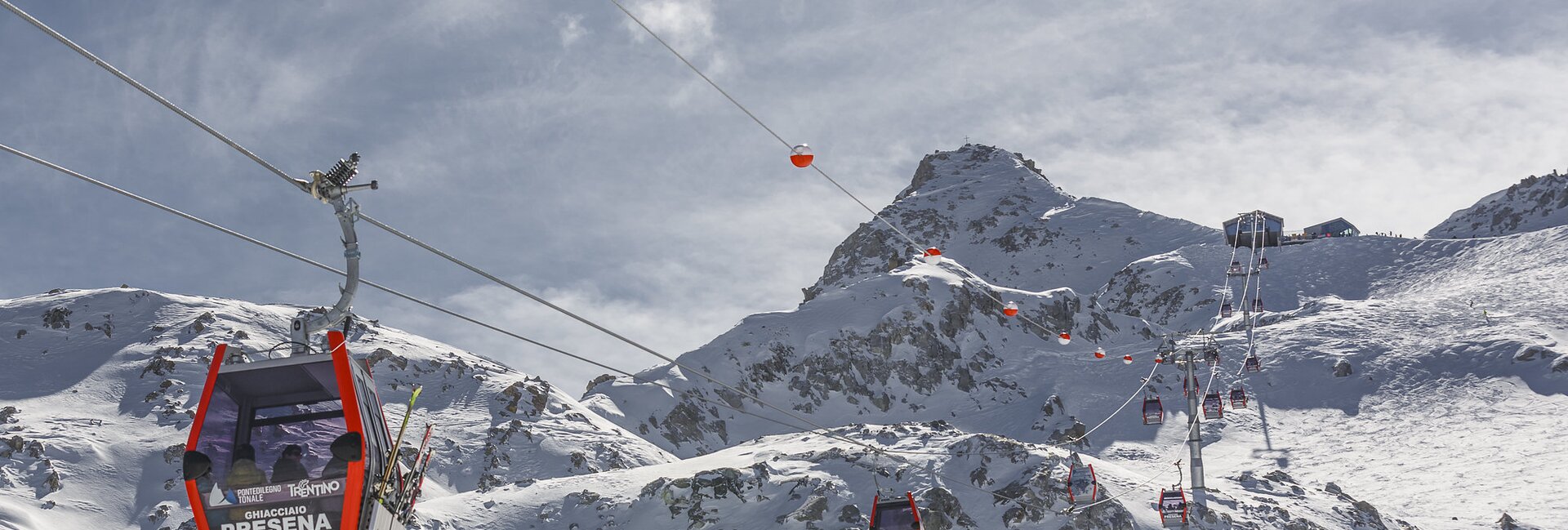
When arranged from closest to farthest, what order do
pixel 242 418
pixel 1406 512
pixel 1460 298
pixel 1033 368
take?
pixel 242 418 < pixel 1406 512 < pixel 1460 298 < pixel 1033 368

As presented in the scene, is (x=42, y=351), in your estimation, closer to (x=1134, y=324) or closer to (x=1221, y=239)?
(x=1134, y=324)

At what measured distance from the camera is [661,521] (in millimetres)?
49719

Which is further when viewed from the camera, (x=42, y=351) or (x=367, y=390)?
(x=42, y=351)

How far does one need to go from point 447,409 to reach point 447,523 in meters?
39.5

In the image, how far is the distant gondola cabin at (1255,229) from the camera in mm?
121000

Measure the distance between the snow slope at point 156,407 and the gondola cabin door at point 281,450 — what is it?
169 ft

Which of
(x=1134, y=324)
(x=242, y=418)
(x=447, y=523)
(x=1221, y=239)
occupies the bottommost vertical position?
(x=447, y=523)

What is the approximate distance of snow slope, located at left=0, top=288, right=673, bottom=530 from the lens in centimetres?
5994

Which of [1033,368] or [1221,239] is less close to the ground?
[1221,239]

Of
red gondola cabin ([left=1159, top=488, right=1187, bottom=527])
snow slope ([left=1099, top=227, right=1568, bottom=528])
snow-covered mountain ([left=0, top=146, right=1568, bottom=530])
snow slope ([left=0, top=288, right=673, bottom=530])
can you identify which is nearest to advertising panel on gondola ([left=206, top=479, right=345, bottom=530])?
snow-covered mountain ([left=0, top=146, right=1568, bottom=530])

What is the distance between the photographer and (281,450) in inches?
432

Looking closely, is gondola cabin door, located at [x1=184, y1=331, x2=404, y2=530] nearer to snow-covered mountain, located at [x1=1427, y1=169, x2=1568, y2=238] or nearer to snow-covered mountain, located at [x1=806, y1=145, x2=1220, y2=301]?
snow-covered mountain, located at [x1=806, y1=145, x2=1220, y2=301]

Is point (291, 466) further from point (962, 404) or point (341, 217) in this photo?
point (962, 404)

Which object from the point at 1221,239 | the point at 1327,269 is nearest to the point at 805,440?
the point at 1327,269
